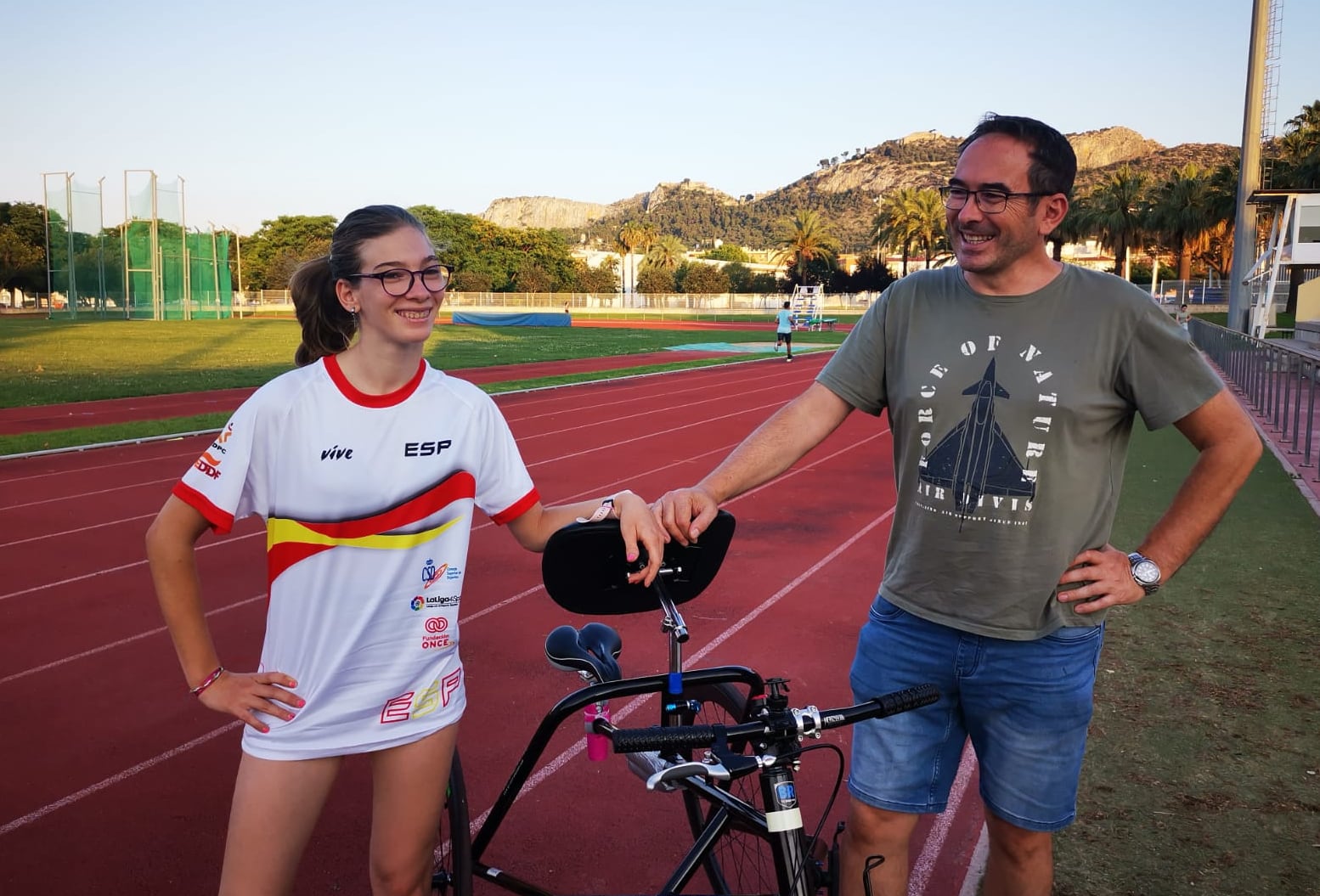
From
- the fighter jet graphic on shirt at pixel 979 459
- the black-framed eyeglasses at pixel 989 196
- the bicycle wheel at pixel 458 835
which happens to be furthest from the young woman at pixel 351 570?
the black-framed eyeglasses at pixel 989 196

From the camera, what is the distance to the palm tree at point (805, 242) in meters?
83.2

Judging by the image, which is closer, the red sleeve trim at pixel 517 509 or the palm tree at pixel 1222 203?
the red sleeve trim at pixel 517 509

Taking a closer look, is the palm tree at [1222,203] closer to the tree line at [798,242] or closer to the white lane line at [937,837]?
the tree line at [798,242]

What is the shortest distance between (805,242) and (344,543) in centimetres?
8363

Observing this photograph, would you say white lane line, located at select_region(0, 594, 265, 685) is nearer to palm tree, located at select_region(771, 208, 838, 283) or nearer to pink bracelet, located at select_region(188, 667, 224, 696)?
pink bracelet, located at select_region(188, 667, 224, 696)

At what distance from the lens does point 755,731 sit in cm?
160

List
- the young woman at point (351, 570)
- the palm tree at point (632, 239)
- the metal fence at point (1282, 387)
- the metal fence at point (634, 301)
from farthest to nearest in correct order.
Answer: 1. the palm tree at point (632, 239)
2. the metal fence at point (634, 301)
3. the metal fence at point (1282, 387)
4. the young woman at point (351, 570)

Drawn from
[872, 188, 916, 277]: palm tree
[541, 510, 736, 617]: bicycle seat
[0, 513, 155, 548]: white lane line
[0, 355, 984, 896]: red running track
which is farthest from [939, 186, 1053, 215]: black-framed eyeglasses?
[872, 188, 916, 277]: palm tree

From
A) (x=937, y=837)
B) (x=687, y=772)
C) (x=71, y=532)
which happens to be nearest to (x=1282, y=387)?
(x=937, y=837)

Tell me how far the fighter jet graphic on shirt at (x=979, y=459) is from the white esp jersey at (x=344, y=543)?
113 centimetres

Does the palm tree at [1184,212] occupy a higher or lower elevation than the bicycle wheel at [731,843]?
higher

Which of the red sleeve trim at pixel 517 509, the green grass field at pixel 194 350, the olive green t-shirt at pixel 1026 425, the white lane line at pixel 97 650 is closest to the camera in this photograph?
the olive green t-shirt at pixel 1026 425

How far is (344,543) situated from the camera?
2.21 m

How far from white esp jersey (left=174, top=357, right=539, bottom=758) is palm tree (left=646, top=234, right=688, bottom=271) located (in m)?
96.4
